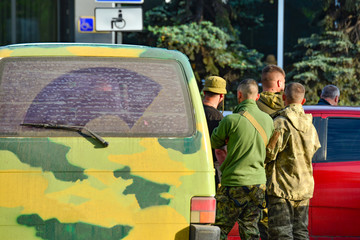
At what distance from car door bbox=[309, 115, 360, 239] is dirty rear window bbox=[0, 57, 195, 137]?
8.74ft

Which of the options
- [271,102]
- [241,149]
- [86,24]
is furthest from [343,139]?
[86,24]

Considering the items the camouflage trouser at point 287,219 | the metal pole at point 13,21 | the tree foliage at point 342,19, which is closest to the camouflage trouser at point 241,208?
the camouflage trouser at point 287,219

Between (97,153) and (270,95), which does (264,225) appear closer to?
(270,95)

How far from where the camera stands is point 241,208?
593cm

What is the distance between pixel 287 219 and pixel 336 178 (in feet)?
2.74

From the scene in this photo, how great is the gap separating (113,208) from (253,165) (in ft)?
5.89

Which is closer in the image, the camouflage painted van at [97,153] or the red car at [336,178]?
the camouflage painted van at [97,153]

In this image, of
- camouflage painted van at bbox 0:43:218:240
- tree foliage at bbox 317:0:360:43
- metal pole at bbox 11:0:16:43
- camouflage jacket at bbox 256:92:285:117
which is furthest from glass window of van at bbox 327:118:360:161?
metal pole at bbox 11:0:16:43

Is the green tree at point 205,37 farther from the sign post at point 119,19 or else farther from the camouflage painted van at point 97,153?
the camouflage painted van at point 97,153

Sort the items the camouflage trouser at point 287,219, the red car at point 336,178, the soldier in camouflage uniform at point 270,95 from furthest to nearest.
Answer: the red car at point 336,178
the soldier in camouflage uniform at point 270,95
the camouflage trouser at point 287,219

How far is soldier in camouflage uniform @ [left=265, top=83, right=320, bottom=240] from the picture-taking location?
6.17 metres

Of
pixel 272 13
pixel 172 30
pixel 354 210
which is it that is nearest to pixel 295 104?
pixel 354 210

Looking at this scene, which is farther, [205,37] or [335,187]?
[205,37]

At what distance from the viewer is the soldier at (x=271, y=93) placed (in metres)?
6.61
